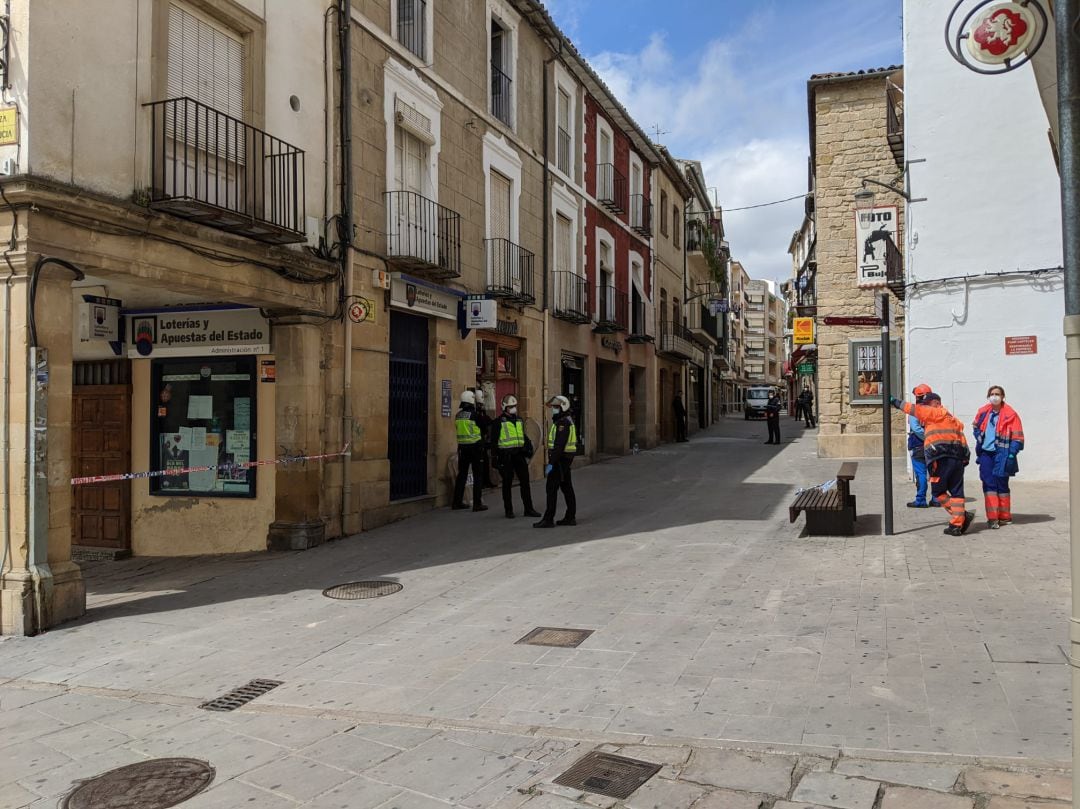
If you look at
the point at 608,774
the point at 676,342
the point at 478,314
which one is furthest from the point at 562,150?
the point at 608,774

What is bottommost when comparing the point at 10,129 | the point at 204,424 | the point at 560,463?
the point at 560,463

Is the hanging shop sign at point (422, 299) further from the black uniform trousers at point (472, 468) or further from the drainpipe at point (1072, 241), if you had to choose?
the drainpipe at point (1072, 241)

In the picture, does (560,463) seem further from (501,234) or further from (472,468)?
(501,234)

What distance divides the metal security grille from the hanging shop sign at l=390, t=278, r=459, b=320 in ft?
0.84

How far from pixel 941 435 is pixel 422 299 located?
7.20m

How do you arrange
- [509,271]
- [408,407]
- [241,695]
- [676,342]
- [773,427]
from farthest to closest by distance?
[676,342], [773,427], [509,271], [408,407], [241,695]

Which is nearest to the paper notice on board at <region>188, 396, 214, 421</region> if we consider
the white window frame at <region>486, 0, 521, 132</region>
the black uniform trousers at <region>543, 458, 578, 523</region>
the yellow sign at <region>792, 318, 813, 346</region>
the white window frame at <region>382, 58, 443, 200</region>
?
the white window frame at <region>382, 58, 443, 200</region>

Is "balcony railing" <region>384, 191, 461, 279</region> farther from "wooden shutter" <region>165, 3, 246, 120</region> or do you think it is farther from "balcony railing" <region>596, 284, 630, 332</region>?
"balcony railing" <region>596, 284, 630, 332</region>

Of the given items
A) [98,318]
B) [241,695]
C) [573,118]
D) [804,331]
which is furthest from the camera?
[804,331]

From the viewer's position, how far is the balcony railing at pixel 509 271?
1465cm

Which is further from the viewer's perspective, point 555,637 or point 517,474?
point 517,474

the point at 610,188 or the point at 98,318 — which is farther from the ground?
the point at 610,188

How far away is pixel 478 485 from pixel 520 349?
445 centimetres

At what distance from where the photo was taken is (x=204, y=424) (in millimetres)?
10797
